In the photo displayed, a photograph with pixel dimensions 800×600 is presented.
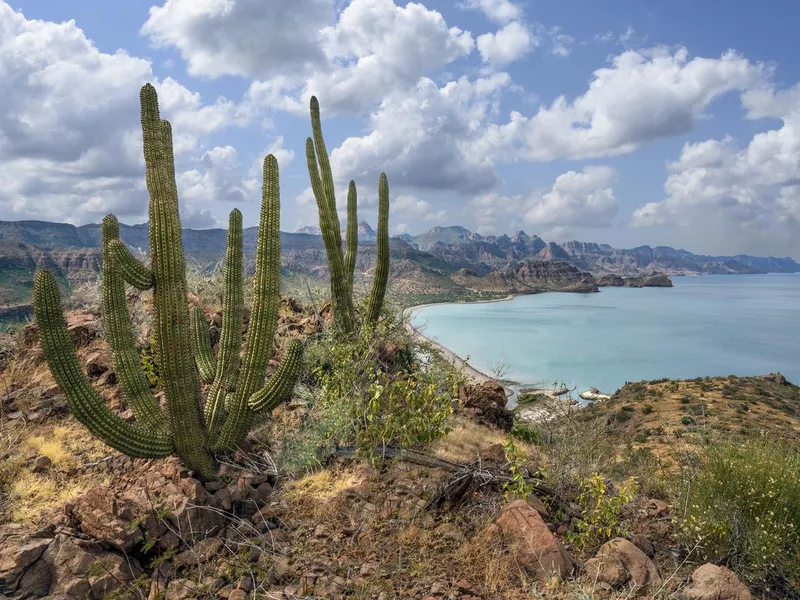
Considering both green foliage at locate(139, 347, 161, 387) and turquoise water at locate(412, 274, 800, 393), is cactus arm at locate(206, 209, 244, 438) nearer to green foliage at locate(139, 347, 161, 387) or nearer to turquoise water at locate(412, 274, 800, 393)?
green foliage at locate(139, 347, 161, 387)

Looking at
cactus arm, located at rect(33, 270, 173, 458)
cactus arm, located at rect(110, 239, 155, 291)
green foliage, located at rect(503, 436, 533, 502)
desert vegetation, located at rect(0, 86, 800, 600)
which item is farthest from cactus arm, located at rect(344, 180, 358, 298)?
green foliage, located at rect(503, 436, 533, 502)

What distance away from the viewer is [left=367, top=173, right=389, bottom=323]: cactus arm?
11.2m

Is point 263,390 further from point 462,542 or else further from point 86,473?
point 462,542

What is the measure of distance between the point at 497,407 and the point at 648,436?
15693 mm

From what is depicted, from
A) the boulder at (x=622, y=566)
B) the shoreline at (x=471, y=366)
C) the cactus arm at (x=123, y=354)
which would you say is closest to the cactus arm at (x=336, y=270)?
the shoreline at (x=471, y=366)

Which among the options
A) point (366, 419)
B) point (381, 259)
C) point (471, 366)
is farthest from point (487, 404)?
point (471, 366)

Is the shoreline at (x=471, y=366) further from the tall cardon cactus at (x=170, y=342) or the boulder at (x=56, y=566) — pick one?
the boulder at (x=56, y=566)

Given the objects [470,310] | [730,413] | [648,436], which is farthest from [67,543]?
[470,310]

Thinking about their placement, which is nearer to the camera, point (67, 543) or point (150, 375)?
point (67, 543)

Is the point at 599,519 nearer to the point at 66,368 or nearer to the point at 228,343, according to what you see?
the point at 228,343

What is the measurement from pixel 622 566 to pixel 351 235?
968cm

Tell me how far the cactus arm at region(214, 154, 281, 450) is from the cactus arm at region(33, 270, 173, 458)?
1310 mm

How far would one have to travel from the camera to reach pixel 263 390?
6504 mm

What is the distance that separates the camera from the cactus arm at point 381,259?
11188 mm
